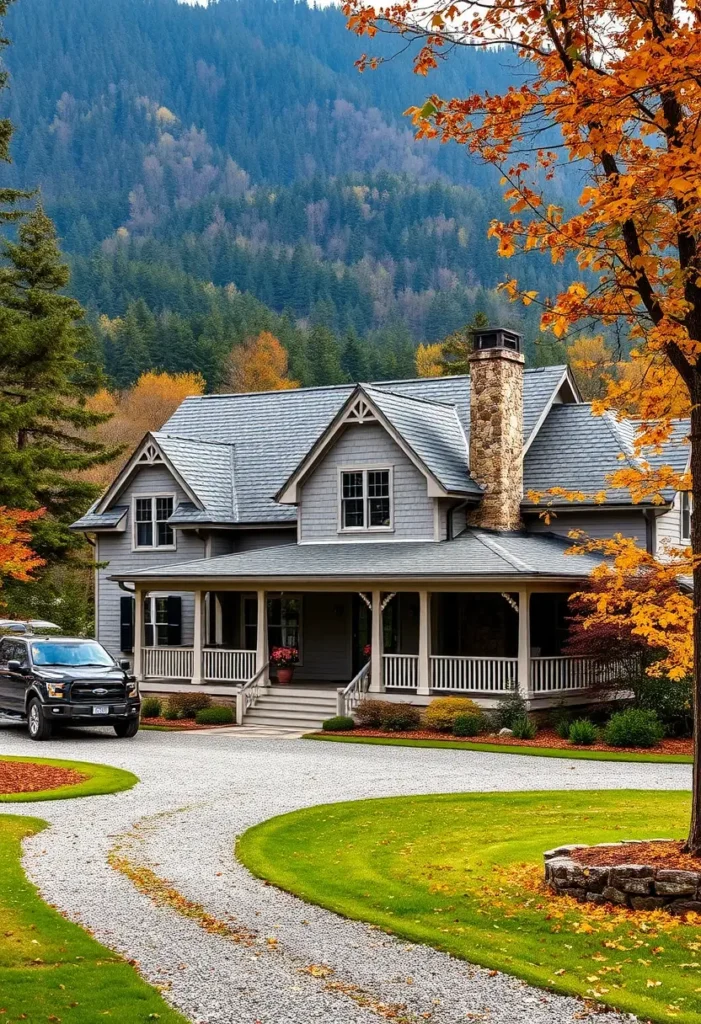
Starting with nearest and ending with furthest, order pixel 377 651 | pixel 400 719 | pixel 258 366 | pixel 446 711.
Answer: pixel 446 711 → pixel 400 719 → pixel 377 651 → pixel 258 366

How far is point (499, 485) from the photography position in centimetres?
3131

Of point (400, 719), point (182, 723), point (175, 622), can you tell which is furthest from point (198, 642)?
point (400, 719)

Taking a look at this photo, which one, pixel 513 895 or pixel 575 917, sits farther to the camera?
pixel 513 895

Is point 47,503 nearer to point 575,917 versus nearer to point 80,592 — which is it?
point 80,592

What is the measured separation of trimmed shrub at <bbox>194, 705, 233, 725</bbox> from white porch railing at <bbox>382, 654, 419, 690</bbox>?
388 centimetres

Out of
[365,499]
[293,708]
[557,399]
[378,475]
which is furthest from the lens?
[557,399]

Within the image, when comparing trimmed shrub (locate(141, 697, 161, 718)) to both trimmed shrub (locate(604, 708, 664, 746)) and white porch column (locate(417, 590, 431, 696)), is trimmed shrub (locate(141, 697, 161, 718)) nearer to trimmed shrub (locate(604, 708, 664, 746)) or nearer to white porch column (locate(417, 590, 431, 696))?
white porch column (locate(417, 590, 431, 696))

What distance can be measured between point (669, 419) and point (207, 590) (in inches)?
844

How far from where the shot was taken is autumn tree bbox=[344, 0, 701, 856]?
9.89 metres

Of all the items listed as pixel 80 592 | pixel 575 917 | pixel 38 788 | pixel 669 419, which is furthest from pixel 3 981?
pixel 80 592

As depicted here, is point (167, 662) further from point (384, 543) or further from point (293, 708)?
point (384, 543)

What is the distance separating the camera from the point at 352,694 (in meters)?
29.1

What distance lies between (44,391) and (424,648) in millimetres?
21619

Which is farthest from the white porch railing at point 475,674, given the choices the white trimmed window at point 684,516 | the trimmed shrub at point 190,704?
the white trimmed window at point 684,516
